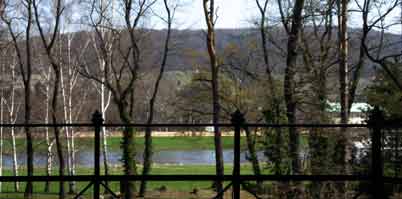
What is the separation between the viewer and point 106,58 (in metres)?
28.8

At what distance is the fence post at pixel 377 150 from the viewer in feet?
20.6

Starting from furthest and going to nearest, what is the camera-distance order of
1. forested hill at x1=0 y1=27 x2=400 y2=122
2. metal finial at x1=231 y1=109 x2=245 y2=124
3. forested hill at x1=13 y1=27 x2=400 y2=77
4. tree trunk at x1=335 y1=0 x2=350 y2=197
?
1. forested hill at x1=13 y1=27 x2=400 y2=77
2. forested hill at x1=0 y1=27 x2=400 y2=122
3. tree trunk at x1=335 y1=0 x2=350 y2=197
4. metal finial at x1=231 y1=109 x2=245 y2=124

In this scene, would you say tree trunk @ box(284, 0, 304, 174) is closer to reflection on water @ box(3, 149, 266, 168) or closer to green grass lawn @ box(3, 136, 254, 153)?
green grass lawn @ box(3, 136, 254, 153)

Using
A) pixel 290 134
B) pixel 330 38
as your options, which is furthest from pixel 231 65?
pixel 290 134

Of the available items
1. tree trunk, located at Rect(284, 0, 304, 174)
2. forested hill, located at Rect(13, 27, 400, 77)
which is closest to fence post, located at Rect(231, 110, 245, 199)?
tree trunk, located at Rect(284, 0, 304, 174)

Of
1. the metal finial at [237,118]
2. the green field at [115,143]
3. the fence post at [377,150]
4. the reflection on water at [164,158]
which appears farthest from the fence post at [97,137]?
the reflection on water at [164,158]

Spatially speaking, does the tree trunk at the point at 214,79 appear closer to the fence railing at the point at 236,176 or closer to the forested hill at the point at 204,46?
the forested hill at the point at 204,46

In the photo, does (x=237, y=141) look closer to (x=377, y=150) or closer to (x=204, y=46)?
(x=377, y=150)

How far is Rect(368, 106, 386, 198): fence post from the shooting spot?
20.6 ft

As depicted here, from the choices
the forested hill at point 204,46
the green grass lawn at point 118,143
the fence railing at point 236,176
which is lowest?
the green grass lawn at point 118,143

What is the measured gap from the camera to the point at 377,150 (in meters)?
6.40

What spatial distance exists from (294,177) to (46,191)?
98.0ft

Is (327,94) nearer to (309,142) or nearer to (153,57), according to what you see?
(309,142)

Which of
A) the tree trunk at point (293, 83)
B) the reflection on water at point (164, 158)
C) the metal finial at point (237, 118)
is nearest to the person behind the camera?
the metal finial at point (237, 118)
